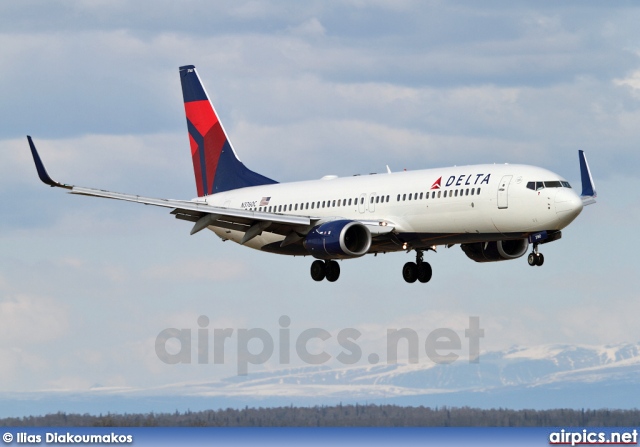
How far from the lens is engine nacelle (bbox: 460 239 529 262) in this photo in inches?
2773

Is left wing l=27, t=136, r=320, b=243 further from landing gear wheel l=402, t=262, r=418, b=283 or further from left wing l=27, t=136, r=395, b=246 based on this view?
landing gear wheel l=402, t=262, r=418, b=283

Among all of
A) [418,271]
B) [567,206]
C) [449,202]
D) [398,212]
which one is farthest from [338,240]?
[567,206]

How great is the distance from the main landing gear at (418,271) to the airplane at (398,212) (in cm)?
6

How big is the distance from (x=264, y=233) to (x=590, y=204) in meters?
18.7

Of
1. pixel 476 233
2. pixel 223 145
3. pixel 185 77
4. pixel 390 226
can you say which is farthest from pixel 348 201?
pixel 185 77

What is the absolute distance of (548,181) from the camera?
62.6m

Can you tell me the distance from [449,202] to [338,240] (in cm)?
592

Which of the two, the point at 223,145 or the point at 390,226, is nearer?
the point at 390,226

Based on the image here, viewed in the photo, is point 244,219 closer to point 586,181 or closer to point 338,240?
point 338,240

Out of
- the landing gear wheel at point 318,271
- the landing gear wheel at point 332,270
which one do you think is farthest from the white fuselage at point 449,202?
the landing gear wheel at point 332,270

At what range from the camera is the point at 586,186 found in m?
67.3

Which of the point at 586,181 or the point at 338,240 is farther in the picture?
the point at 586,181

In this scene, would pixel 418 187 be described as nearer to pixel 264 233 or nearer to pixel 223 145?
pixel 264 233

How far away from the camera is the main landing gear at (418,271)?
7344cm
